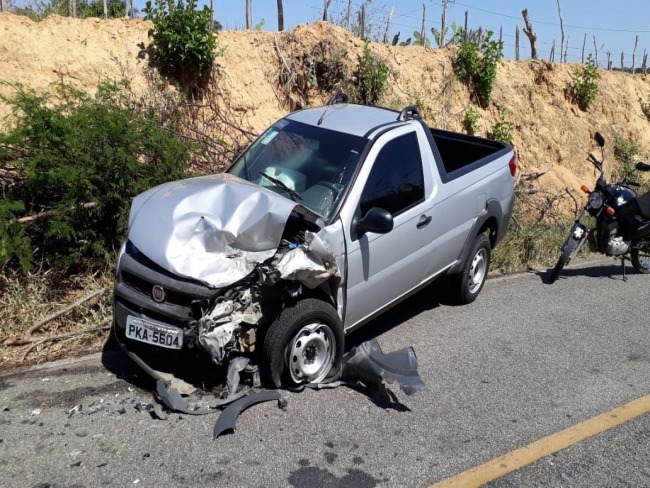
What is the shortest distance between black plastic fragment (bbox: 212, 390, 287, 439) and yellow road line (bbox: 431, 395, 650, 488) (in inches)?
49.8

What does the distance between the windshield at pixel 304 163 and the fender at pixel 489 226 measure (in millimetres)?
1838

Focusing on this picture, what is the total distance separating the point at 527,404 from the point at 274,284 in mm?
2074

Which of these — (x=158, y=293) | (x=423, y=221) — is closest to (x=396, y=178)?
(x=423, y=221)

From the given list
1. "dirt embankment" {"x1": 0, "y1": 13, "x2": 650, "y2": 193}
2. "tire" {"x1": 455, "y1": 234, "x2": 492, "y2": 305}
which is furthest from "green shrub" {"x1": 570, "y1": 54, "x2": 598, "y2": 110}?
"tire" {"x1": 455, "y1": 234, "x2": 492, "y2": 305}

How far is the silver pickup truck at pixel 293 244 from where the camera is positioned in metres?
4.42

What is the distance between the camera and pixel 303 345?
186 inches

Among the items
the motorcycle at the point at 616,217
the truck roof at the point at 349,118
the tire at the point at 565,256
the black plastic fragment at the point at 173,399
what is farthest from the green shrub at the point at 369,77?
the black plastic fragment at the point at 173,399

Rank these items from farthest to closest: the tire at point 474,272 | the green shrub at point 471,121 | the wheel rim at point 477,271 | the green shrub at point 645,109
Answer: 1. the green shrub at point 645,109
2. the green shrub at point 471,121
3. the wheel rim at point 477,271
4. the tire at point 474,272

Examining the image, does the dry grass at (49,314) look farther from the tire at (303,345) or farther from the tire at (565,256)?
→ the tire at (565,256)

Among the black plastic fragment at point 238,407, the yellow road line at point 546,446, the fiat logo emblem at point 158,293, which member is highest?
the fiat logo emblem at point 158,293

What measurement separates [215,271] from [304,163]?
5.17 feet

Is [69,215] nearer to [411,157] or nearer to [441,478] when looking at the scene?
[411,157]

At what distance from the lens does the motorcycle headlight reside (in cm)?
840

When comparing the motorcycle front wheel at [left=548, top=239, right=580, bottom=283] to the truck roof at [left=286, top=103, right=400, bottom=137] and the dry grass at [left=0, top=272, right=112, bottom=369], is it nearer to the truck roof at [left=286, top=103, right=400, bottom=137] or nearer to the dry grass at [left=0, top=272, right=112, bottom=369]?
the truck roof at [left=286, top=103, right=400, bottom=137]
